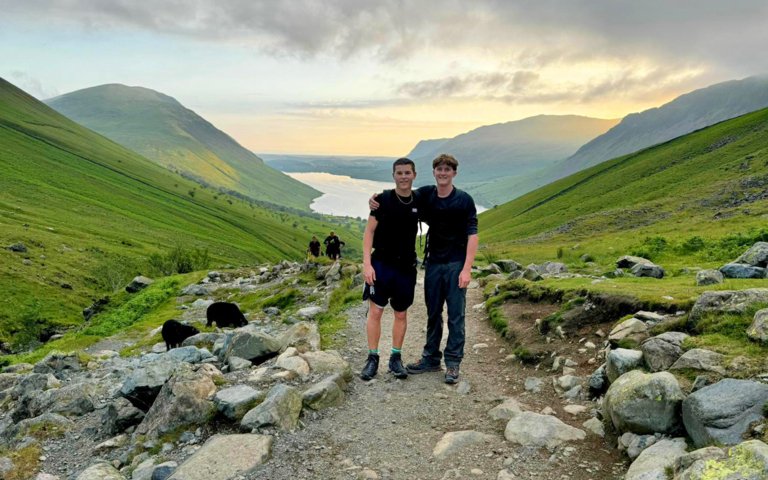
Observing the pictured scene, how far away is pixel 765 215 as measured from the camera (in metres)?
35.2

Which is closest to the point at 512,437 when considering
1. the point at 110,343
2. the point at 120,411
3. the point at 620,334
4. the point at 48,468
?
the point at 620,334

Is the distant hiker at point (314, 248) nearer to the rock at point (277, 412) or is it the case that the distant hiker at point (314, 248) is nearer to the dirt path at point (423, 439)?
the dirt path at point (423, 439)

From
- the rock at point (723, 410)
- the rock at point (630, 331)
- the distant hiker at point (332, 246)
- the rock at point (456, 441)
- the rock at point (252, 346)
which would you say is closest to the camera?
the rock at point (723, 410)

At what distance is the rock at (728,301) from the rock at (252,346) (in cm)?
900

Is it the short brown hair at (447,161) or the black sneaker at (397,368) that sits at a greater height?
the short brown hair at (447,161)

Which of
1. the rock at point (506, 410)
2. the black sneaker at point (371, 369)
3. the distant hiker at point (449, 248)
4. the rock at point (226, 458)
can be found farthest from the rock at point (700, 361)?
the rock at point (226, 458)

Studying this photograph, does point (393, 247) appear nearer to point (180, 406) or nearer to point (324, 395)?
point (324, 395)

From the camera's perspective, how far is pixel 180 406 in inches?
339

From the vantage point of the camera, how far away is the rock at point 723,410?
586cm

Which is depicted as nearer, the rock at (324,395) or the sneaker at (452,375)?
the rock at (324,395)

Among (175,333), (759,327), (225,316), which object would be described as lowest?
(225,316)

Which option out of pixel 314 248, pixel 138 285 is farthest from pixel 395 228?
pixel 138 285

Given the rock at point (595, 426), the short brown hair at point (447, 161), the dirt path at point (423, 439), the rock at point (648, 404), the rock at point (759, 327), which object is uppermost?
the short brown hair at point (447, 161)

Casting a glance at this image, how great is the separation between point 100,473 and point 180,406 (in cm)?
152
